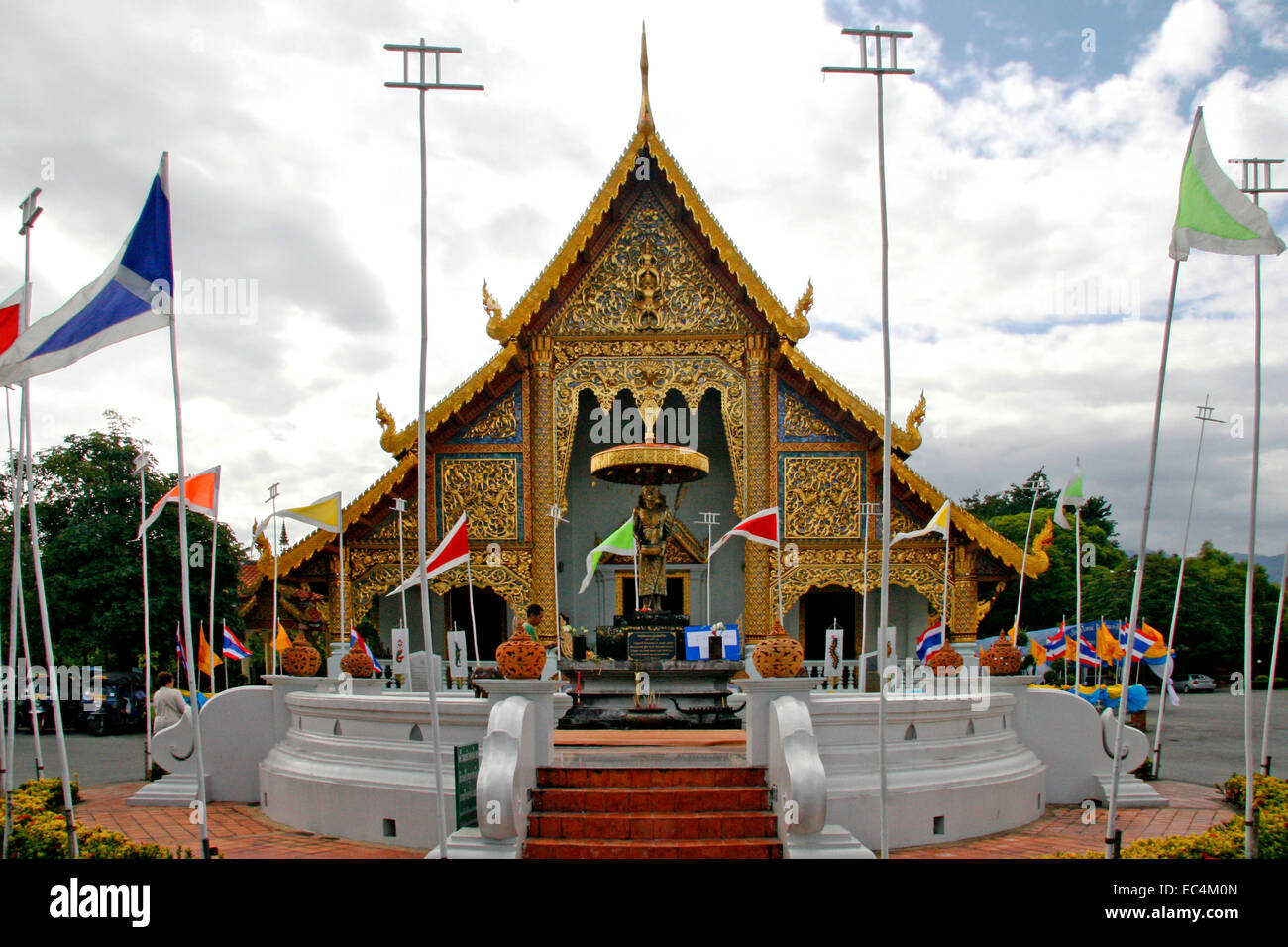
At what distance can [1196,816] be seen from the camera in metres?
9.70

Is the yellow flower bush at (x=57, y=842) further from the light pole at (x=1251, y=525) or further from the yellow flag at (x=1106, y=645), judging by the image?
the yellow flag at (x=1106, y=645)

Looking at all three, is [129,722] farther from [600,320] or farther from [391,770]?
[391,770]

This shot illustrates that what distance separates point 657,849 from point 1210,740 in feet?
48.6

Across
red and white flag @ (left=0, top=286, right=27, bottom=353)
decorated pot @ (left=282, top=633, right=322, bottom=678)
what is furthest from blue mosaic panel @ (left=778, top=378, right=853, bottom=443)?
red and white flag @ (left=0, top=286, right=27, bottom=353)

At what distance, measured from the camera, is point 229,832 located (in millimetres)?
8836

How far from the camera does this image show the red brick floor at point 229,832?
7.93 meters

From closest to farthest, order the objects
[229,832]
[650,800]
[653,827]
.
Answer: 1. [653,827]
2. [650,800]
3. [229,832]

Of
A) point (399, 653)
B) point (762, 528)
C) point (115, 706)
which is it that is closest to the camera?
point (762, 528)

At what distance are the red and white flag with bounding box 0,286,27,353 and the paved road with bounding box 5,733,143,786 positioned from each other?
21.5ft

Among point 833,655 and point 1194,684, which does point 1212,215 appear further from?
point 1194,684

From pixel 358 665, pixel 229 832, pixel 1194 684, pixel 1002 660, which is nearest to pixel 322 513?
pixel 358 665

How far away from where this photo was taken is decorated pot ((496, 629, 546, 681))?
24.9 feet
